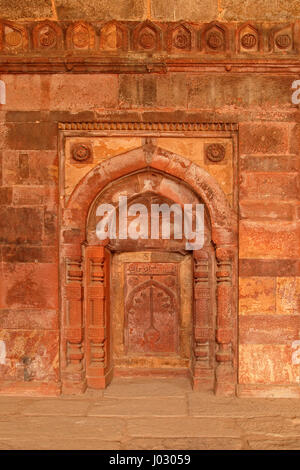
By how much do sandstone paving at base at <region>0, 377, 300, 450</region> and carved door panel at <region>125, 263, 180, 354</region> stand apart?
580 millimetres

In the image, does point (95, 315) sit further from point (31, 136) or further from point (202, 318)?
point (31, 136)

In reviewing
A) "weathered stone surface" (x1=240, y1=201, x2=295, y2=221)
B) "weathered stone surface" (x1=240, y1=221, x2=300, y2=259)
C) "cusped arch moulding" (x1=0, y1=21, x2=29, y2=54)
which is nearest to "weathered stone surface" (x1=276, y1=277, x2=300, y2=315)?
"weathered stone surface" (x1=240, y1=221, x2=300, y2=259)

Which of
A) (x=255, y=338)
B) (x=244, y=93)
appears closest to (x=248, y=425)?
(x=255, y=338)

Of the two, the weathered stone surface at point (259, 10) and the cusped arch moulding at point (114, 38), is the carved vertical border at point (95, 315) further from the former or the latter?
the weathered stone surface at point (259, 10)

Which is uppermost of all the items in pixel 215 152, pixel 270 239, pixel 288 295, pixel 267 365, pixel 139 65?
pixel 139 65

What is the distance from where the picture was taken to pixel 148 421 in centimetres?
395

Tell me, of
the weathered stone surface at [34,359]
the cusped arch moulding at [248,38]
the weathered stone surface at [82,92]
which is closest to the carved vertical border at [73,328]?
the weathered stone surface at [34,359]

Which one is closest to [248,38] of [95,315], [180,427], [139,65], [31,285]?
[139,65]

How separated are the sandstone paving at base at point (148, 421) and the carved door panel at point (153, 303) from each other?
1.90 feet

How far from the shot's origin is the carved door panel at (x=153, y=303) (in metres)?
4.93

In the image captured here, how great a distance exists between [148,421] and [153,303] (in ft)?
4.65

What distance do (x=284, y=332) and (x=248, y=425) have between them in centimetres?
114

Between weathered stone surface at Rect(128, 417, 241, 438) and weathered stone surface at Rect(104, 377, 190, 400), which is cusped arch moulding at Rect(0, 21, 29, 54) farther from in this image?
weathered stone surface at Rect(128, 417, 241, 438)

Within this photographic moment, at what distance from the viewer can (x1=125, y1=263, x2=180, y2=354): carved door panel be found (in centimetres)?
493
